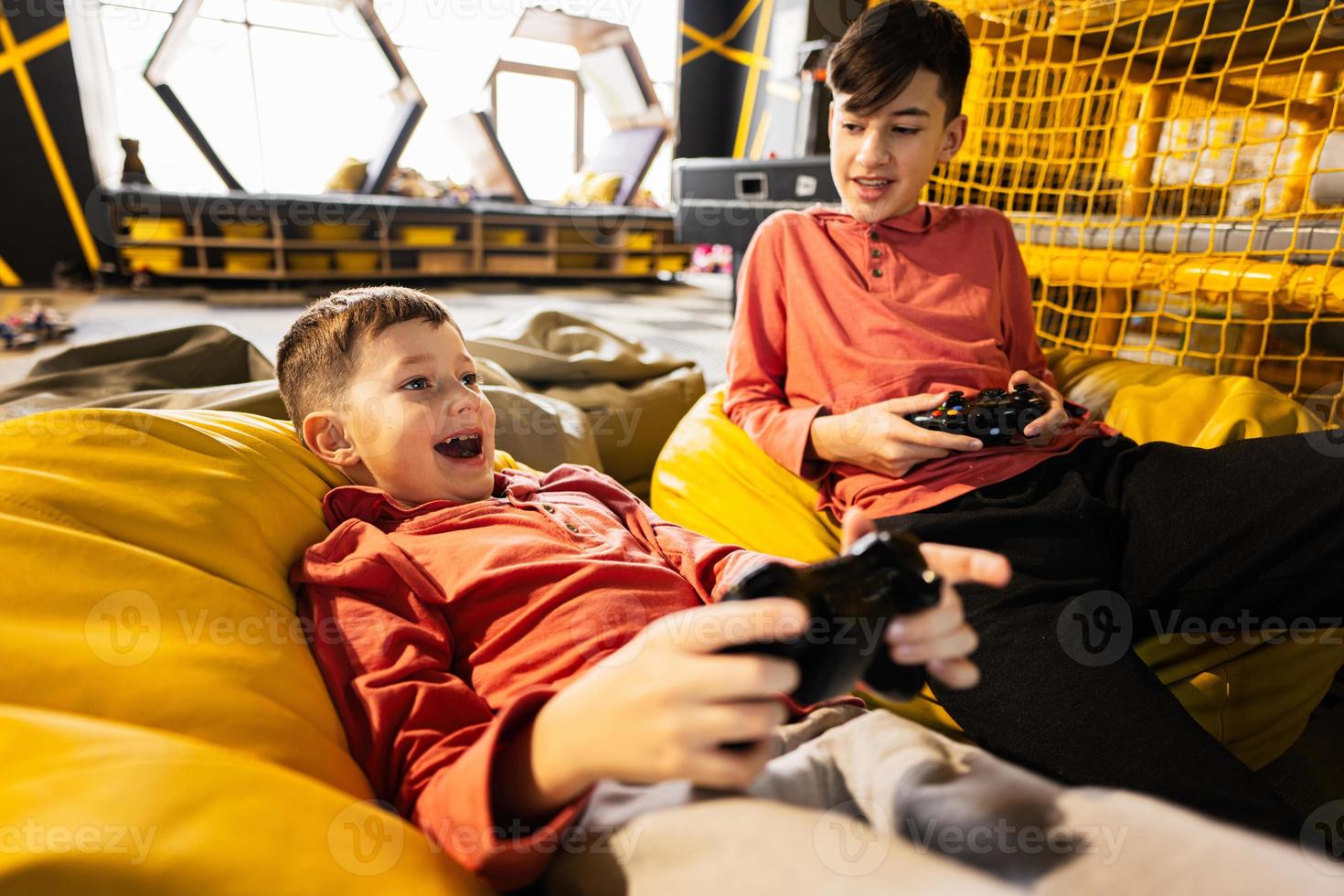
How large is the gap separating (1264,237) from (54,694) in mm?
2049

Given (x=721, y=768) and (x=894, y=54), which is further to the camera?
(x=894, y=54)

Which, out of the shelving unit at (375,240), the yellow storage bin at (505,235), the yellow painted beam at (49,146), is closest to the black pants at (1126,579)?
the shelving unit at (375,240)

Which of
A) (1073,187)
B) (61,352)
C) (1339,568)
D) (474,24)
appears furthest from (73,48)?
(1339,568)

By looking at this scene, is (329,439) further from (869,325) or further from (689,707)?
(869,325)

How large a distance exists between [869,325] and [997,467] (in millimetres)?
312

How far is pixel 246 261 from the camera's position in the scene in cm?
544

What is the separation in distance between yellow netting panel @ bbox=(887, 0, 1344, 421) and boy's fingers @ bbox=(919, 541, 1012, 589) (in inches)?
54.6

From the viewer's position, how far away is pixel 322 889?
505 mm

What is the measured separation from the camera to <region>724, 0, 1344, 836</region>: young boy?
32.3 inches

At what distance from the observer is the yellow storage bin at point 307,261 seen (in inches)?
222

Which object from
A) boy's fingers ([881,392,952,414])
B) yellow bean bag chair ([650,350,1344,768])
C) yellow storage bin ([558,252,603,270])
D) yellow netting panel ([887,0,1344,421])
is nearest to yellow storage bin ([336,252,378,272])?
yellow storage bin ([558,252,603,270])

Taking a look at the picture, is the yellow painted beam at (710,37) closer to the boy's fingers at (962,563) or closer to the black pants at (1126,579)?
the black pants at (1126,579)

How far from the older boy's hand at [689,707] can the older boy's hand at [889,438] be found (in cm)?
62

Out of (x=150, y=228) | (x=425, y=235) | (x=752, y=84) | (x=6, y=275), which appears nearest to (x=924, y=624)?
(x=425, y=235)
